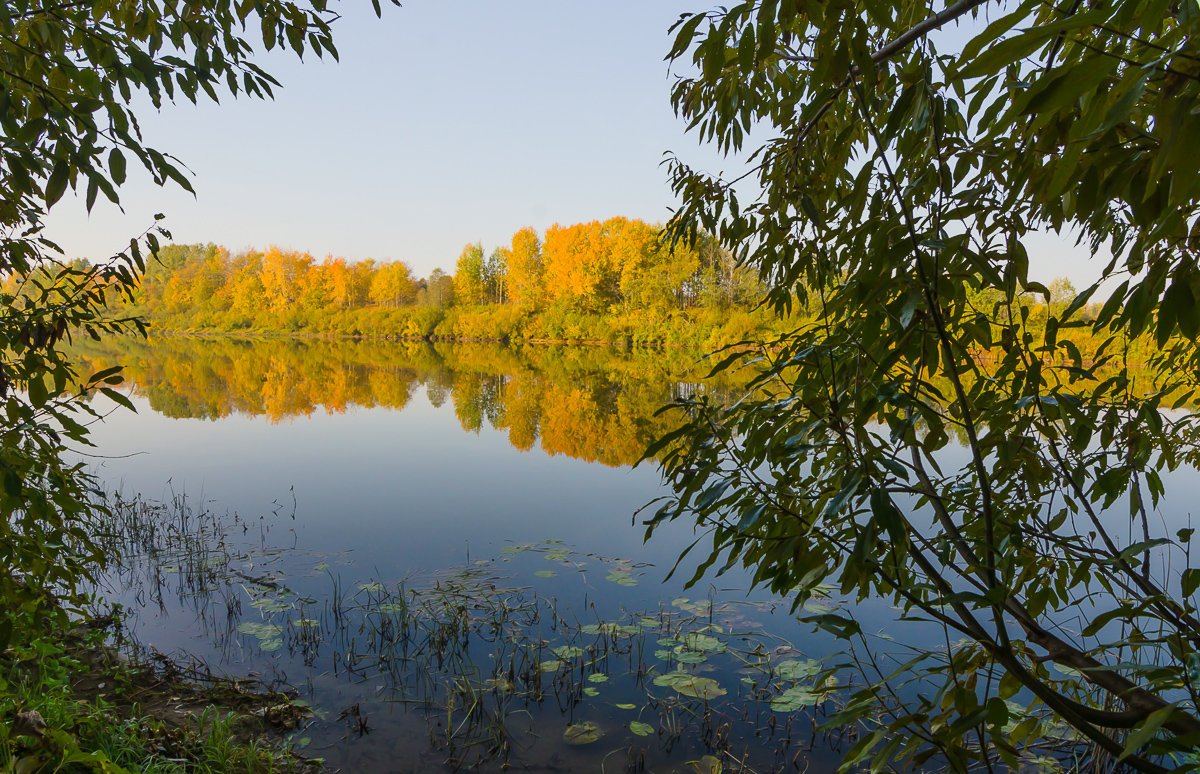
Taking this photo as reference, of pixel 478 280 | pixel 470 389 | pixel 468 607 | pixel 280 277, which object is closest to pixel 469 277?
pixel 478 280

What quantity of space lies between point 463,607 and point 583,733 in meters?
1.76

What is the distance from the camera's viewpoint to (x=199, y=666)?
15.4 ft

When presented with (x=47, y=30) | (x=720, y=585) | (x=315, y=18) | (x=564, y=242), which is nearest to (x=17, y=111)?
(x=47, y=30)

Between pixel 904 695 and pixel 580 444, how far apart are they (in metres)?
9.48

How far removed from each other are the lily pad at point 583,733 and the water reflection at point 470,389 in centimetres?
570

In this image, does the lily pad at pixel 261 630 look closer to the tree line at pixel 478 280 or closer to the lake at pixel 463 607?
the lake at pixel 463 607

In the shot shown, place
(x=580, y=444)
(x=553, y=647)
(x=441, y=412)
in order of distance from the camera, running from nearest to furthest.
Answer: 1. (x=553, y=647)
2. (x=580, y=444)
3. (x=441, y=412)

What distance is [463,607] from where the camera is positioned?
544 cm

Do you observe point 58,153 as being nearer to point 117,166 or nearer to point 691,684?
point 117,166

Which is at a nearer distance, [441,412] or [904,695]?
[904,695]

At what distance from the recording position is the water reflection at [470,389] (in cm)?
1488

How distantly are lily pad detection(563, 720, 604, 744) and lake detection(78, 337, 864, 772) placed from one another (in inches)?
0.5

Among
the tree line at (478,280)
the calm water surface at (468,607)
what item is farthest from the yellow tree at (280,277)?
the calm water surface at (468,607)

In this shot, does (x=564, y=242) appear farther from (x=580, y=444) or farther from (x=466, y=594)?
(x=466, y=594)
